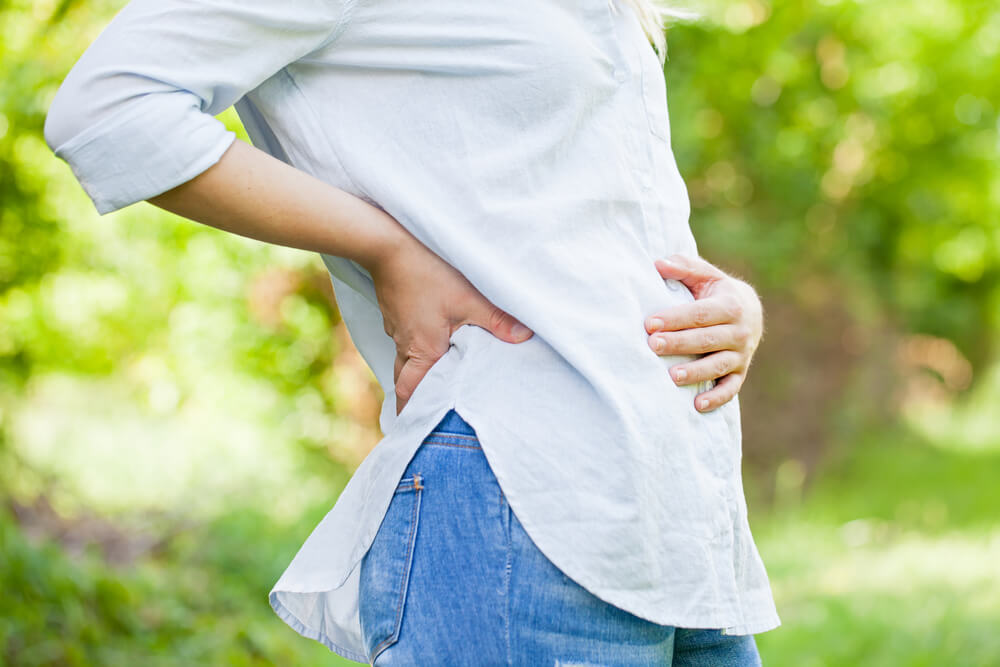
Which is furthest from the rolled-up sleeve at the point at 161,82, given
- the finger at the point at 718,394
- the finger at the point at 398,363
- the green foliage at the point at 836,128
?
the green foliage at the point at 836,128

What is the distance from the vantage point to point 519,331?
3.28 ft

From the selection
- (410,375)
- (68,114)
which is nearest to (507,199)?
(410,375)

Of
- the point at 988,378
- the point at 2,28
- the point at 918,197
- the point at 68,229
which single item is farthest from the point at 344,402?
the point at 988,378

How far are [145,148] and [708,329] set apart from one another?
0.64m

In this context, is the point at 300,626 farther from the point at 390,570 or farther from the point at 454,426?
the point at 454,426

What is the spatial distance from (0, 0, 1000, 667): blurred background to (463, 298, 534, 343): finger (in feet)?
9.05

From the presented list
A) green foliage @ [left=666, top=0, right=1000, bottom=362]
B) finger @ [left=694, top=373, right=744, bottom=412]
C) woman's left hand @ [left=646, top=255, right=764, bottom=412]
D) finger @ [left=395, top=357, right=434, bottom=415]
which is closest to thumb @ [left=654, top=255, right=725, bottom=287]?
woman's left hand @ [left=646, top=255, right=764, bottom=412]

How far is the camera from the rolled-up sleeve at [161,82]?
3.08ft

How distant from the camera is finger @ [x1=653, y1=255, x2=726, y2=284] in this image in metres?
1.09

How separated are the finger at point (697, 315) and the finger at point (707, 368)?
0.13 ft

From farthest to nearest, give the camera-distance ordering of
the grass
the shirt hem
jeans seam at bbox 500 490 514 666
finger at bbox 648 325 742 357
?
the grass → the shirt hem → finger at bbox 648 325 742 357 → jeans seam at bbox 500 490 514 666

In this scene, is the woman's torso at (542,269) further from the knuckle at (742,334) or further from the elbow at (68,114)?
the elbow at (68,114)

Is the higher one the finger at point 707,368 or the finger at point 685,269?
the finger at point 685,269

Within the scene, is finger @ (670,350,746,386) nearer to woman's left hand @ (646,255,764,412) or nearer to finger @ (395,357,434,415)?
woman's left hand @ (646,255,764,412)
